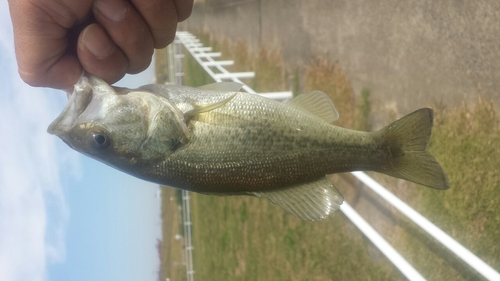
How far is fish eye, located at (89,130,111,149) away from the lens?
1543 mm

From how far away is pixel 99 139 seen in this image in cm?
155

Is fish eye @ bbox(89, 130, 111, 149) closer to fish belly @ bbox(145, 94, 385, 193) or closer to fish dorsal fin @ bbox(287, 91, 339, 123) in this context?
fish belly @ bbox(145, 94, 385, 193)

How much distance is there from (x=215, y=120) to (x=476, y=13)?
217cm

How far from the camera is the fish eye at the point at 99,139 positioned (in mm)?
1543

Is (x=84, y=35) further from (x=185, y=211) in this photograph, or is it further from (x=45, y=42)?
(x=185, y=211)

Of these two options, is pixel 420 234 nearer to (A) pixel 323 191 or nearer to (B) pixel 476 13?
(B) pixel 476 13

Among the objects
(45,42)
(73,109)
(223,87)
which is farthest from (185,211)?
(45,42)

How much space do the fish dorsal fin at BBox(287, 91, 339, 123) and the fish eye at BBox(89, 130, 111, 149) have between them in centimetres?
82

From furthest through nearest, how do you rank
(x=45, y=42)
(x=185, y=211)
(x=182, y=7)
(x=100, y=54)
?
(x=185, y=211), (x=182, y=7), (x=100, y=54), (x=45, y=42)

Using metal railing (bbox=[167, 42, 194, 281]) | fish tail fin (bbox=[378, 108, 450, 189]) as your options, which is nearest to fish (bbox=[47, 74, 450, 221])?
fish tail fin (bbox=[378, 108, 450, 189])

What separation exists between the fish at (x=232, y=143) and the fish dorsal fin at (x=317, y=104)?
0.10 meters

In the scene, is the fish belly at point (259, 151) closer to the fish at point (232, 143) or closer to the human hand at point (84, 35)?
the fish at point (232, 143)

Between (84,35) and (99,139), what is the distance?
1.41ft

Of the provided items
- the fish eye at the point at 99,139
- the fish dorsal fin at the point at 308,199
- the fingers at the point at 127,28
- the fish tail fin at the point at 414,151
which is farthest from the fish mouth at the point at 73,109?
the fish tail fin at the point at 414,151
